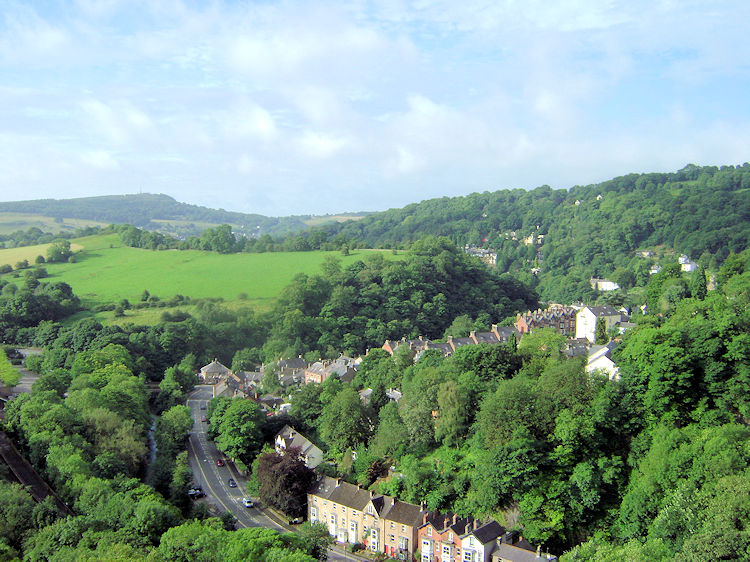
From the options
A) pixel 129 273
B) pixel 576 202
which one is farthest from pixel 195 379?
pixel 576 202

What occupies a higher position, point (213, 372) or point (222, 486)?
point (213, 372)

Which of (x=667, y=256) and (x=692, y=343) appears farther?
(x=667, y=256)

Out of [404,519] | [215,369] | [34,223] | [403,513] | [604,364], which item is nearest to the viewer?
[404,519]

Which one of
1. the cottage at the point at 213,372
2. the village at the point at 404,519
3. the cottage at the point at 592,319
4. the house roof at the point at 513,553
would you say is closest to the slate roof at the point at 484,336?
the cottage at the point at 592,319

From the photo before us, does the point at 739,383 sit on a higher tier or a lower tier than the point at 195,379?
higher

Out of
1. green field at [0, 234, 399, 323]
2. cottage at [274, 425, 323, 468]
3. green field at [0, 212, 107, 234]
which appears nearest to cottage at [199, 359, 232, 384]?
green field at [0, 234, 399, 323]

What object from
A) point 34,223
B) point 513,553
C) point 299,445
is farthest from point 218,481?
point 34,223

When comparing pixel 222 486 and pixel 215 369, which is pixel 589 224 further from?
pixel 222 486

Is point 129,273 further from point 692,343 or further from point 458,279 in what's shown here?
point 692,343

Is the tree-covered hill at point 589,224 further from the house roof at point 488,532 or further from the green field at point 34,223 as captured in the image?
the green field at point 34,223
